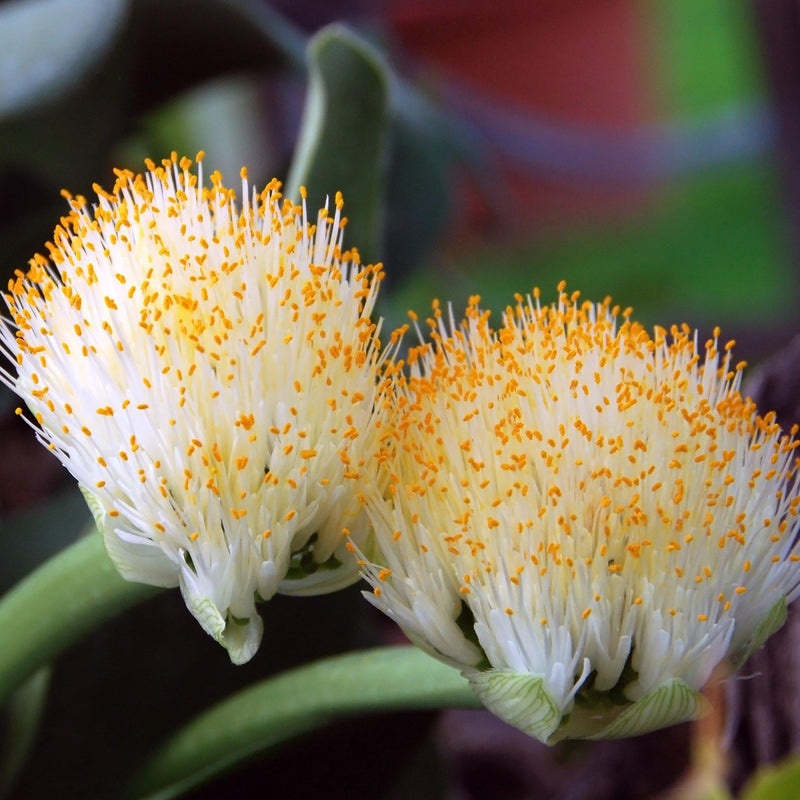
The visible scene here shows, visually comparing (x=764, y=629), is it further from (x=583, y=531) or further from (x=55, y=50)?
(x=55, y=50)

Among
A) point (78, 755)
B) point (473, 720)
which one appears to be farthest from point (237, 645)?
point (473, 720)

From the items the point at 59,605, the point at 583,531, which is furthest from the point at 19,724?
the point at 583,531

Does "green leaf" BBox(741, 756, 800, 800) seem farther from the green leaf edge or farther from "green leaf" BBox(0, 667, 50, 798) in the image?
"green leaf" BBox(0, 667, 50, 798)

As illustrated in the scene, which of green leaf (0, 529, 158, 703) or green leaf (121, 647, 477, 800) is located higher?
green leaf (0, 529, 158, 703)

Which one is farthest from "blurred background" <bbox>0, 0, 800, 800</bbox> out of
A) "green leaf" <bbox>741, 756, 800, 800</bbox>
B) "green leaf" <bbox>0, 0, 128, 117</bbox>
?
"green leaf" <bbox>741, 756, 800, 800</bbox>

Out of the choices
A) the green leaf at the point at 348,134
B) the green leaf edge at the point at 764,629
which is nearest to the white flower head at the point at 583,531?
the green leaf edge at the point at 764,629

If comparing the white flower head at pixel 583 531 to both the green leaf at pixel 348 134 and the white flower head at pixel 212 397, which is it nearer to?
the white flower head at pixel 212 397
